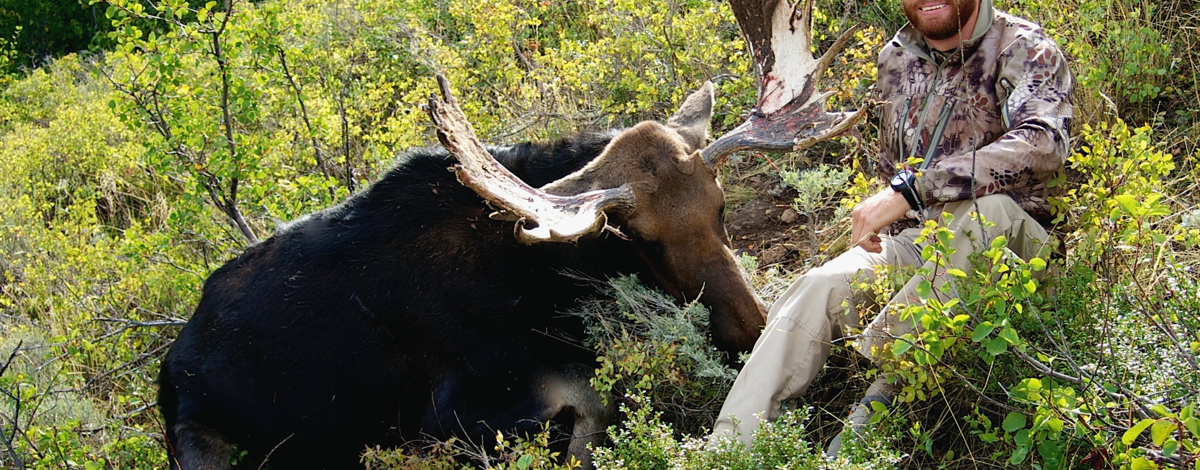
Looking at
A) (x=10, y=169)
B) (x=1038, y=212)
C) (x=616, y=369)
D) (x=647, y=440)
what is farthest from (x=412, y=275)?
(x=10, y=169)

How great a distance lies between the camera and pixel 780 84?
5598 millimetres

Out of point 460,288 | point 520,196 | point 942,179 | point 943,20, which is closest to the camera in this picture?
point 942,179

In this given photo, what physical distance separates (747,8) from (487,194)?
6.31ft

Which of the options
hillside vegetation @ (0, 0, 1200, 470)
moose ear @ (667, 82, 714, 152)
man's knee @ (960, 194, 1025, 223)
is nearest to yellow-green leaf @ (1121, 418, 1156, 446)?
hillside vegetation @ (0, 0, 1200, 470)

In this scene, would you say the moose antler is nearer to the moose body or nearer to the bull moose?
the bull moose

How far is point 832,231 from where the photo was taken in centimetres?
672

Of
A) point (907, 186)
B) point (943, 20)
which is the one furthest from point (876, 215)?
point (943, 20)

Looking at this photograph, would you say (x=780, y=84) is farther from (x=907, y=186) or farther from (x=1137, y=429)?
(x=1137, y=429)

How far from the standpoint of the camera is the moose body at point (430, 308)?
17.7 ft

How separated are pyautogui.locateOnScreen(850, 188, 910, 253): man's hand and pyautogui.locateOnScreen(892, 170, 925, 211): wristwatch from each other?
23 millimetres

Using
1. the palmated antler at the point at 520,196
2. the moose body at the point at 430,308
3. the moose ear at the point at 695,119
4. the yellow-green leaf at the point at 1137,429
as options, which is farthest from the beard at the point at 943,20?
the yellow-green leaf at the point at 1137,429

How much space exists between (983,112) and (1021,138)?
1.25 feet

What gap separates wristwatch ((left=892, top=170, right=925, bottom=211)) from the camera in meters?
4.54

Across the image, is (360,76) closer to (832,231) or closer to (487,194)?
(832,231)
